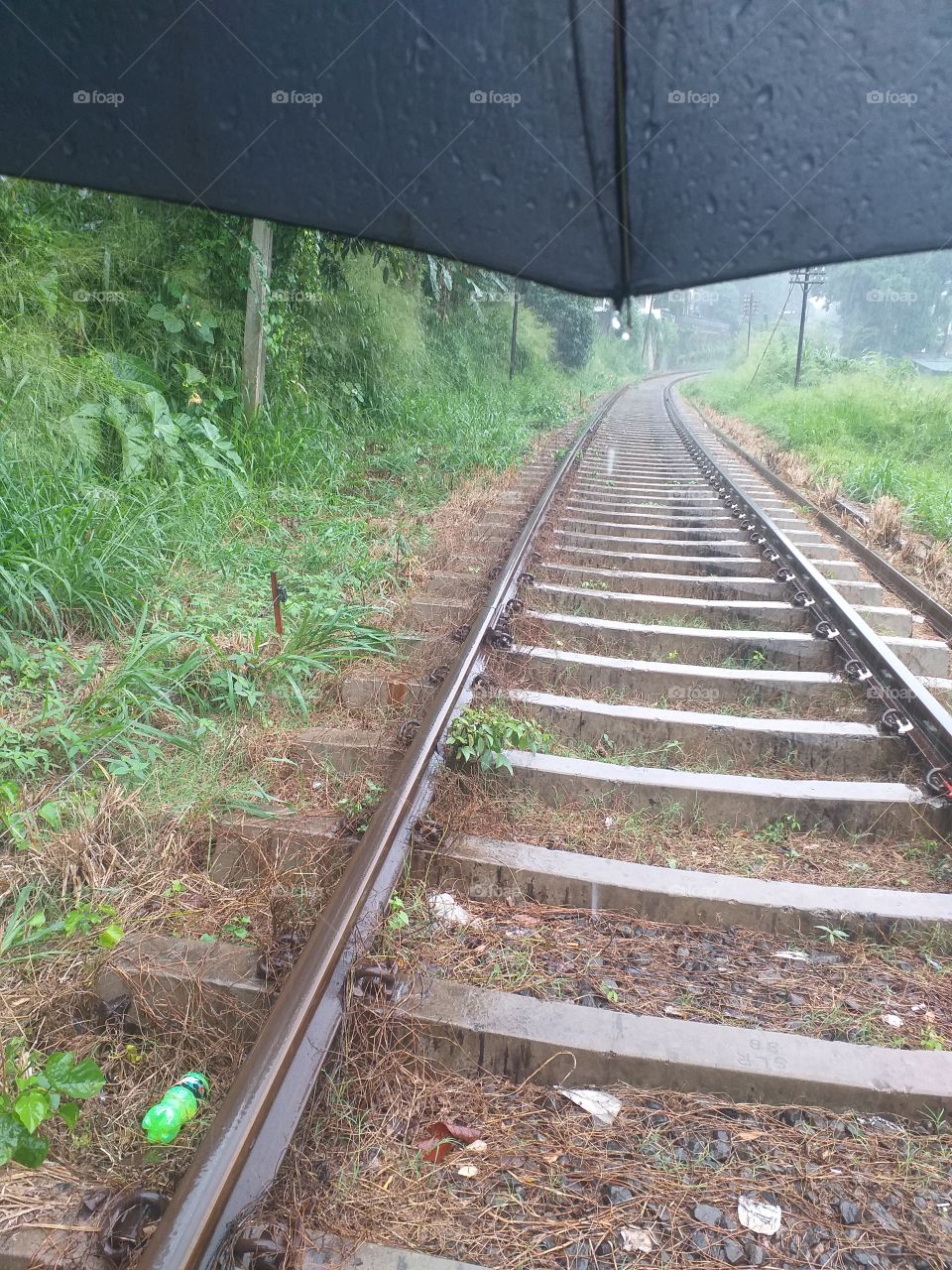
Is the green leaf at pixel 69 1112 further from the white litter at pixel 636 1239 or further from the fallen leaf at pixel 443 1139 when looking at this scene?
the white litter at pixel 636 1239

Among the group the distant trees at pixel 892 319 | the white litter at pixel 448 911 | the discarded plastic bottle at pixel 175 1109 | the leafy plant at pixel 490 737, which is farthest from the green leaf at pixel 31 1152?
the distant trees at pixel 892 319

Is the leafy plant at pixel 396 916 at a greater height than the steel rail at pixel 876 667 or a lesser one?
lesser

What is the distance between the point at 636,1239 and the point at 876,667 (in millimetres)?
2979

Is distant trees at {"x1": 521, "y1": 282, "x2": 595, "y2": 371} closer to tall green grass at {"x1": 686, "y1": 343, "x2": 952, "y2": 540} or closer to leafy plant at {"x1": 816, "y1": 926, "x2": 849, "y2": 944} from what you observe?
tall green grass at {"x1": 686, "y1": 343, "x2": 952, "y2": 540}

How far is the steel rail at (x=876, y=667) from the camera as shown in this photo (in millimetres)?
3150

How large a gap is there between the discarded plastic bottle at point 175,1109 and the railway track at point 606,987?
0.17 metres

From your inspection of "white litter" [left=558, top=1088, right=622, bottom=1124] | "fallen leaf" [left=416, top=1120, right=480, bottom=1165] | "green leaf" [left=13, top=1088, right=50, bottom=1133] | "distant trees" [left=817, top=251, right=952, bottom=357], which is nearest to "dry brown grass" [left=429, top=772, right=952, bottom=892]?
"white litter" [left=558, top=1088, right=622, bottom=1124]

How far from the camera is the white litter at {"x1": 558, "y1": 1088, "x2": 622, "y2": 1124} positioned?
1.78 meters

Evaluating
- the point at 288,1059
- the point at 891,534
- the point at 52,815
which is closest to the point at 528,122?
the point at 288,1059

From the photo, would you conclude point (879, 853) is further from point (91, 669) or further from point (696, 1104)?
point (91, 669)

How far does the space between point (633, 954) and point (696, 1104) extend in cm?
50

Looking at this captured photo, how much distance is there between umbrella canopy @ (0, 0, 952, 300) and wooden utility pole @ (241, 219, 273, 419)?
6.41m

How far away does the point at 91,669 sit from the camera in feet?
11.8

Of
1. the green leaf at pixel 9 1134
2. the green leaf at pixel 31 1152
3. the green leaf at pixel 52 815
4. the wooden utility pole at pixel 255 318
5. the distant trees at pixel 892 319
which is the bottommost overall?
the green leaf at pixel 31 1152
